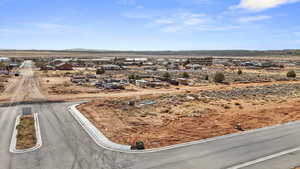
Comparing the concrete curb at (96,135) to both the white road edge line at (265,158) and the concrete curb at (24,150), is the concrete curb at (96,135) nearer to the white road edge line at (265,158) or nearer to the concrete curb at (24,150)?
the concrete curb at (24,150)

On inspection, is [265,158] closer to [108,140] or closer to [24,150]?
[108,140]

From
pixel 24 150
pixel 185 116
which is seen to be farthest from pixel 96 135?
pixel 185 116

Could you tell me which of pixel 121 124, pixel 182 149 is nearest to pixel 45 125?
pixel 121 124

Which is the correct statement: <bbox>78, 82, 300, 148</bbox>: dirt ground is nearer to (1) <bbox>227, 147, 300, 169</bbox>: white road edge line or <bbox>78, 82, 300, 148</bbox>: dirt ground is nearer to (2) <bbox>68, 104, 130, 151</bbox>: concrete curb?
(2) <bbox>68, 104, 130, 151</bbox>: concrete curb

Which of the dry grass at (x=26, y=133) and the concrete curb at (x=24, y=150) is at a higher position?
the dry grass at (x=26, y=133)

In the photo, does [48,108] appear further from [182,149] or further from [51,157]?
[182,149]

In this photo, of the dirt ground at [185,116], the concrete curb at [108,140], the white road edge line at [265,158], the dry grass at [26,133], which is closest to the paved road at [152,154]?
the white road edge line at [265,158]
